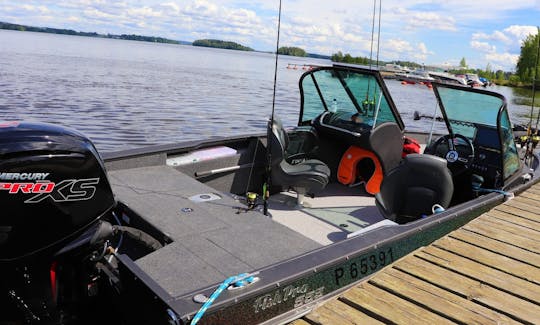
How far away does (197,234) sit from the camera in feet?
8.70

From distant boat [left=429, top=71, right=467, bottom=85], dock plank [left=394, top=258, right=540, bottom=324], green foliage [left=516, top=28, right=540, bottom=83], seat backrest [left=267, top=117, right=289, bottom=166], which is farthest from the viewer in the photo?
green foliage [left=516, top=28, right=540, bottom=83]

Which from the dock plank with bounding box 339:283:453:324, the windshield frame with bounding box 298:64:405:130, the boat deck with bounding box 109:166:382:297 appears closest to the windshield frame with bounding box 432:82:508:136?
the windshield frame with bounding box 298:64:405:130

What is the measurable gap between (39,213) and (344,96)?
3694mm

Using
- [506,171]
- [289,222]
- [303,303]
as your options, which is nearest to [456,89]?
[506,171]

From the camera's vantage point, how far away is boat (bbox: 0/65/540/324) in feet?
6.18

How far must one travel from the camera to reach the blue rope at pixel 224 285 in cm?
180

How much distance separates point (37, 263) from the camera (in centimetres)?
188

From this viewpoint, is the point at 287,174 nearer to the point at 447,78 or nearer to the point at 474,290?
the point at 474,290

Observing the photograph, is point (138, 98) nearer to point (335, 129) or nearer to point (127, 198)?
point (335, 129)

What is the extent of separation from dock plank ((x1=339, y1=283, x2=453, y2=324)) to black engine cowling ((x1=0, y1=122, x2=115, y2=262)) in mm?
1482

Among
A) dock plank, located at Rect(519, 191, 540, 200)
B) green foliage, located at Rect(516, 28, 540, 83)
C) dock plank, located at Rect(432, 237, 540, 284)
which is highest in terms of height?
green foliage, located at Rect(516, 28, 540, 83)

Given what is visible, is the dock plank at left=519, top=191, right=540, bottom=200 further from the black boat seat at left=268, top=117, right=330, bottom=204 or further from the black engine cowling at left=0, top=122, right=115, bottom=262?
the black engine cowling at left=0, top=122, right=115, bottom=262

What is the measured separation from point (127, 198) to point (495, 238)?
9.42ft

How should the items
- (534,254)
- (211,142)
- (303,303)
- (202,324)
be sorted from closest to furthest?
1. (202,324)
2. (303,303)
3. (534,254)
4. (211,142)
